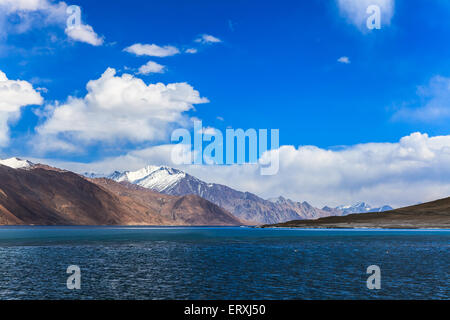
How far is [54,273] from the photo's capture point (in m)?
57.4

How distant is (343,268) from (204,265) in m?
20.6

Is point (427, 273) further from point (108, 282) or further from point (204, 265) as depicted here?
point (108, 282)
